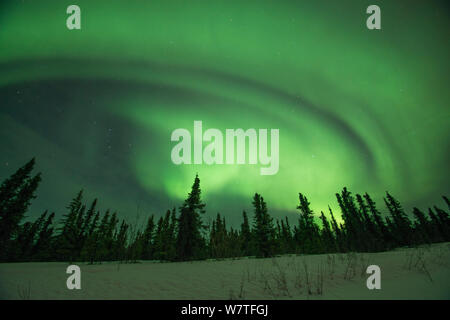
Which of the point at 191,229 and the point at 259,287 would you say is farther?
the point at 191,229

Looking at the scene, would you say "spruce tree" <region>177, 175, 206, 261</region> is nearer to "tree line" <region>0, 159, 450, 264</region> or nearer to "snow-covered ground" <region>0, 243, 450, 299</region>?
"tree line" <region>0, 159, 450, 264</region>

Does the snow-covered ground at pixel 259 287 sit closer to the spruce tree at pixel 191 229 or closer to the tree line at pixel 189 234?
the tree line at pixel 189 234

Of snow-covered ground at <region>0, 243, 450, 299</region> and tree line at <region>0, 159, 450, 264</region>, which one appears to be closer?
snow-covered ground at <region>0, 243, 450, 299</region>

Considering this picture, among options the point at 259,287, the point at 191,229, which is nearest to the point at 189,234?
the point at 191,229

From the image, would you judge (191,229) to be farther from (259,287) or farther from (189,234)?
(259,287)

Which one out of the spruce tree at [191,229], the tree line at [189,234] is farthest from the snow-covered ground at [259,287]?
the spruce tree at [191,229]

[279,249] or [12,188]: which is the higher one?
[12,188]

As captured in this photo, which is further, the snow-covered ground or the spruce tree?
the spruce tree

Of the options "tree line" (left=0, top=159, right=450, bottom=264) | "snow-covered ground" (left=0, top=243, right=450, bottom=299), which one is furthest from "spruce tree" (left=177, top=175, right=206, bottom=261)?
"snow-covered ground" (left=0, top=243, right=450, bottom=299)

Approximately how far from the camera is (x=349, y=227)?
132 feet
